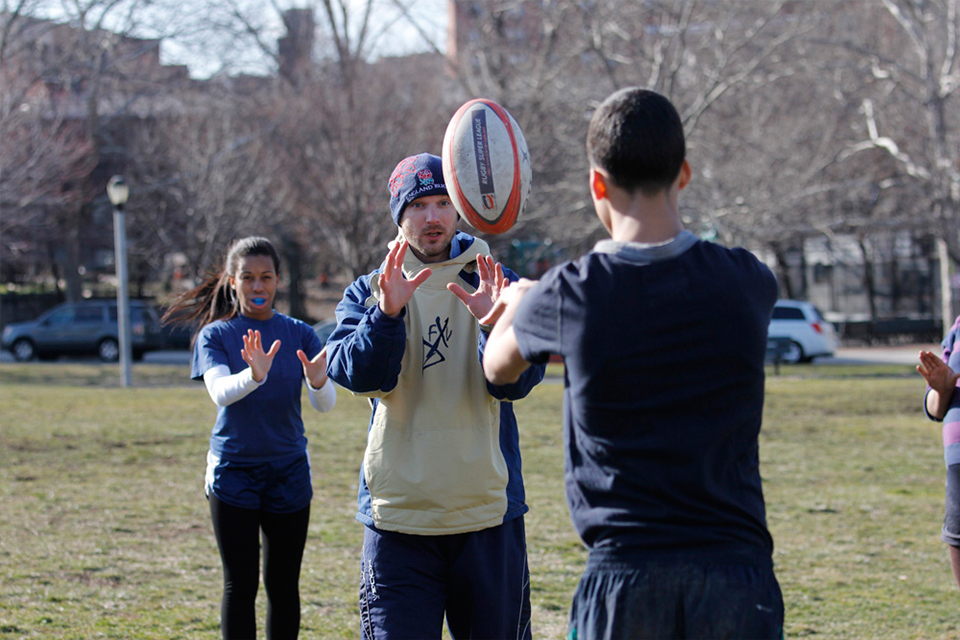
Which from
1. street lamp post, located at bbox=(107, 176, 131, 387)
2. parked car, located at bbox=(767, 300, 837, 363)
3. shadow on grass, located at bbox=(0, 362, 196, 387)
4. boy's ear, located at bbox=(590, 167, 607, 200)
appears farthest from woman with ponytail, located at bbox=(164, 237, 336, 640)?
parked car, located at bbox=(767, 300, 837, 363)

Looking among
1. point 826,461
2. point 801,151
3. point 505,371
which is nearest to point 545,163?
point 801,151

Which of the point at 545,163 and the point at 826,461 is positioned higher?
the point at 545,163

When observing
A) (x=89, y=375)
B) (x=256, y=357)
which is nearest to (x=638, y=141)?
(x=256, y=357)

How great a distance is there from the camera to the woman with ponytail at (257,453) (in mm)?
4285

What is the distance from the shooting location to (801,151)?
2573cm

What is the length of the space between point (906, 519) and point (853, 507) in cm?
55

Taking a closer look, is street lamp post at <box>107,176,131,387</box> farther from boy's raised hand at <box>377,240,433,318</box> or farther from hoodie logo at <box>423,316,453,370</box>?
boy's raised hand at <box>377,240,433,318</box>

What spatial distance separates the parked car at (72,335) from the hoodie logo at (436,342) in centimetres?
2634

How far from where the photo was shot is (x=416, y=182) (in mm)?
3432

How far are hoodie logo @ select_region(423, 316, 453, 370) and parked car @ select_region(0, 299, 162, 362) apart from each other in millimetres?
26339

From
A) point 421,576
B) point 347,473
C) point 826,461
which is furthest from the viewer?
point 826,461

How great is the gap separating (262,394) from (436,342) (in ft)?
4.78

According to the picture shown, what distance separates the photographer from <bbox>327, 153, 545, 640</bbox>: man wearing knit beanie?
123 inches

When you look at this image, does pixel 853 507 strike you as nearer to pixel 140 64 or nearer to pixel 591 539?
pixel 591 539
